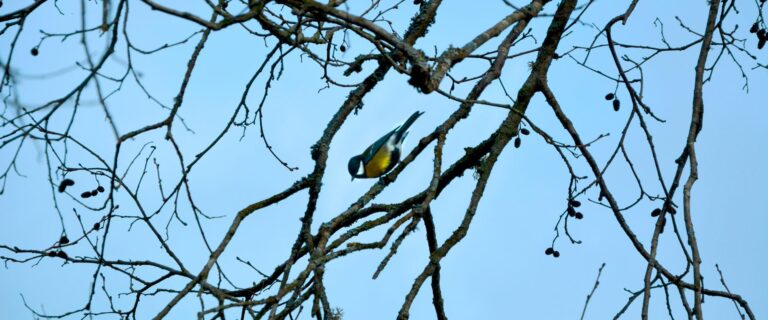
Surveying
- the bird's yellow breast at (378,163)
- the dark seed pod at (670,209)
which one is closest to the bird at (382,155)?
the bird's yellow breast at (378,163)

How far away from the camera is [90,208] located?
3.60 metres

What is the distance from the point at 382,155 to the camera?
7.13m

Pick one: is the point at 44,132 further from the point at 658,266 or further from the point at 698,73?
the point at 698,73

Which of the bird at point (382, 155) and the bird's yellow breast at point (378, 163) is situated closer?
the bird at point (382, 155)

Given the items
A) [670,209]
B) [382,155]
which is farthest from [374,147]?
[670,209]

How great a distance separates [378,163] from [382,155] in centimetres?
13

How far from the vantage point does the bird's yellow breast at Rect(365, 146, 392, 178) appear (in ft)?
23.0

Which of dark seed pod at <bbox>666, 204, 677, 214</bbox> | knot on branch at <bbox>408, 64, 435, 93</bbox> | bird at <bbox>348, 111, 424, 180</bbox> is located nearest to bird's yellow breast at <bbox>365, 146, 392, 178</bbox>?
bird at <bbox>348, 111, 424, 180</bbox>

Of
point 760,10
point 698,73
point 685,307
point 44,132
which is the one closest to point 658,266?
point 685,307

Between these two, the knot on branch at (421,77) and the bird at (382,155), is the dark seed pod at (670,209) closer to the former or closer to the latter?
Result: the knot on branch at (421,77)

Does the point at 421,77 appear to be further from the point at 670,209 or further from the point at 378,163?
the point at 378,163

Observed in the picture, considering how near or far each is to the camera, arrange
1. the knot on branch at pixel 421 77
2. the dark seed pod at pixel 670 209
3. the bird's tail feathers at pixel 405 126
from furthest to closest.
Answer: the bird's tail feathers at pixel 405 126, the dark seed pod at pixel 670 209, the knot on branch at pixel 421 77

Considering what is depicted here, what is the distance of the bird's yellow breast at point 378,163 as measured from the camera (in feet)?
23.0

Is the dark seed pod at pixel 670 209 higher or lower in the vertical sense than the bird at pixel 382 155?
lower
